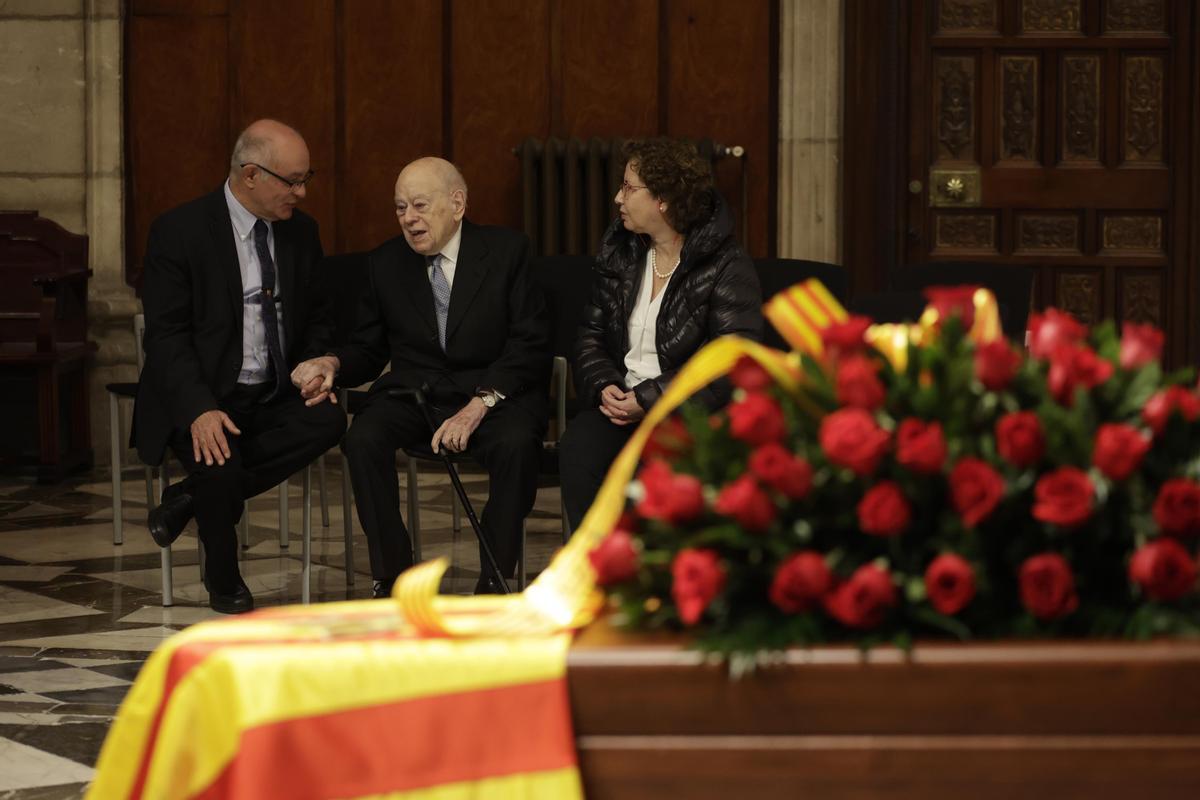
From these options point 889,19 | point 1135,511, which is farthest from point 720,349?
point 889,19

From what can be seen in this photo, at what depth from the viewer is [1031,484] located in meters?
1.30

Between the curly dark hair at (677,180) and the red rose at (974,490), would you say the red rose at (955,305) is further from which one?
the curly dark hair at (677,180)

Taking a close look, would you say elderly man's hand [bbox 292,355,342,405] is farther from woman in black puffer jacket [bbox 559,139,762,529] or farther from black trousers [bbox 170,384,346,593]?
woman in black puffer jacket [bbox 559,139,762,529]

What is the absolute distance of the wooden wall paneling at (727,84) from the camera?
24.4 feet

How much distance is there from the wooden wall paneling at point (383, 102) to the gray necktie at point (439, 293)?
8.92 feet

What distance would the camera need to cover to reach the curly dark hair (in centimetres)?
451

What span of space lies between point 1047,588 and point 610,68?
6468mm

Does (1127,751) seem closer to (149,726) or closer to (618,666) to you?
(618,666)

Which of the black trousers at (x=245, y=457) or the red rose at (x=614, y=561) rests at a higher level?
the red rose at (x=614, y=561)

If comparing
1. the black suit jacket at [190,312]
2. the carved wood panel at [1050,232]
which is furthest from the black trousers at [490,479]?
the carved wood panel at [1050,232]

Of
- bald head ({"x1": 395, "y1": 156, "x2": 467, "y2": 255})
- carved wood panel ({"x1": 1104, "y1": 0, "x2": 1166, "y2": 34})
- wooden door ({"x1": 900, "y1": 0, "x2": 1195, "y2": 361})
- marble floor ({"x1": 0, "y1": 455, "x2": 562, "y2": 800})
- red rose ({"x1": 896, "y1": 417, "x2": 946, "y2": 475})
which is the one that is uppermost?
carved wood panel ({"x1": 1104, "y1": 0, "x2": 1166, "y2": 34})

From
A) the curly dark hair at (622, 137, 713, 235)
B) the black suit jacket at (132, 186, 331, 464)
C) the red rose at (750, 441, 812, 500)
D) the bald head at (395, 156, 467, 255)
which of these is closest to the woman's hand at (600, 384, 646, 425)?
the curly dark hair at (622, 137, 713, 235)

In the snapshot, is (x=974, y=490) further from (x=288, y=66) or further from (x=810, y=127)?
(x=288, y=66)

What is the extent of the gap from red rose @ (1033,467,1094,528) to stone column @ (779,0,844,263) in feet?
19.9
